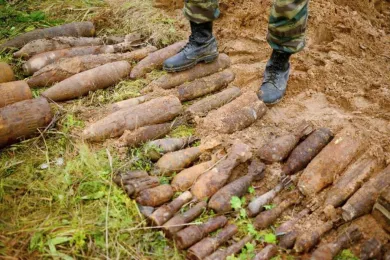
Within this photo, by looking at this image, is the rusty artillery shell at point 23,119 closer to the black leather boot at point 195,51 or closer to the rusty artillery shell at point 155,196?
the rusty artillery shell at point 155,196

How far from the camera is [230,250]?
2.18 meters

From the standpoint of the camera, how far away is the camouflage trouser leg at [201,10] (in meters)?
3.21

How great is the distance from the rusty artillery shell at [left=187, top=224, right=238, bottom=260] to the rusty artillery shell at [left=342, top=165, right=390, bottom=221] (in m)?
0.71

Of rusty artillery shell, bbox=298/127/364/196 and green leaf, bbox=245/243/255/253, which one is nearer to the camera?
green leaf, bbox=245/243/255/253

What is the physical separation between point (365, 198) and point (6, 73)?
288 cm

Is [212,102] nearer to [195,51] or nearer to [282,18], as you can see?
[195,51]

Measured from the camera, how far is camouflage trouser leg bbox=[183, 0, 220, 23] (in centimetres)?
321

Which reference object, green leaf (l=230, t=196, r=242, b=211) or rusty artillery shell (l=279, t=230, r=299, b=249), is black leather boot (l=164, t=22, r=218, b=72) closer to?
green leaf (l=230, t=196, r=242, b=211)

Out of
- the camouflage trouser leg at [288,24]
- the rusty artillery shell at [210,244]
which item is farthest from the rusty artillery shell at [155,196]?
the camouflage trouser leg at [288,24]

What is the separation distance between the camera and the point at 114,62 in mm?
3420

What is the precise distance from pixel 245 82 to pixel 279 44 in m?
0.53

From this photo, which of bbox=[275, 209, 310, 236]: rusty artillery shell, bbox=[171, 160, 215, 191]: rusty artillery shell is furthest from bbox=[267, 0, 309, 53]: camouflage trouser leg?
bbox=[275, 209, 310, 236]: rusty artillery shell

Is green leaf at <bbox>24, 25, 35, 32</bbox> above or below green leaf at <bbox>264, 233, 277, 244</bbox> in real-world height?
above

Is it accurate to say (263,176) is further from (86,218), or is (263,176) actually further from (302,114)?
(86,218)
